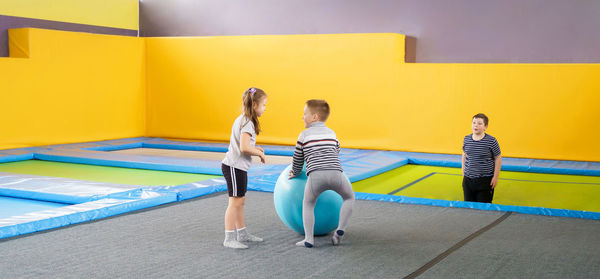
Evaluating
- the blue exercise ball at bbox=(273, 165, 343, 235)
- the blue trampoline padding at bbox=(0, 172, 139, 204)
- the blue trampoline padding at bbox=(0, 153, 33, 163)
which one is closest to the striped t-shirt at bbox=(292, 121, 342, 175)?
the blue exercise ball at bbox=(273, 165, 343, 235)

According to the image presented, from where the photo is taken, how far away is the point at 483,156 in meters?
5.32

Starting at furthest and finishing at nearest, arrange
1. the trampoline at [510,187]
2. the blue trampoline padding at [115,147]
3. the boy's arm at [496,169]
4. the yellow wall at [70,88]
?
the blue trampoline padding at [115,147]
the yellow wall at [70,88]
the trampoline at [510,187]
the boy's arm at [496,169]

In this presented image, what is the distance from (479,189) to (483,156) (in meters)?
0.29

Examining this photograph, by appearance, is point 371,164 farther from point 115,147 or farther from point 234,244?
point 115,147

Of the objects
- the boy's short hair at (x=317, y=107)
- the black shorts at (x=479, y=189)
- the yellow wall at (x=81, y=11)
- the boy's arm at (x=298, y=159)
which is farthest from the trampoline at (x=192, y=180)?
the yellow wall at (x=81, y=11)

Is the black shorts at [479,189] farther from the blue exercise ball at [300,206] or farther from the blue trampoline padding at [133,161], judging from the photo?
the blue trampoline padding at [133,161]

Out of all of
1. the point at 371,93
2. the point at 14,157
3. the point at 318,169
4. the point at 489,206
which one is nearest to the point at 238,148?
the point at 318,169

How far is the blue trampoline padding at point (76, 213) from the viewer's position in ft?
13.2

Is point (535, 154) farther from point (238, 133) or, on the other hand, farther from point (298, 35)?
point (238, 133)

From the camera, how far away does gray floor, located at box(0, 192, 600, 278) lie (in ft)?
10.7

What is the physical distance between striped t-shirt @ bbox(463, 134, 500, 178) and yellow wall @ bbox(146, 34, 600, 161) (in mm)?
3389

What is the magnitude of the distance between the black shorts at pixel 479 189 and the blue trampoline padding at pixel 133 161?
2.74 meters

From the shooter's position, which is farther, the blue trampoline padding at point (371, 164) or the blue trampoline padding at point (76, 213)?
the blue trampoline padding at point (371, 164)

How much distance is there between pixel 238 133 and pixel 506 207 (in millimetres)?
2443
